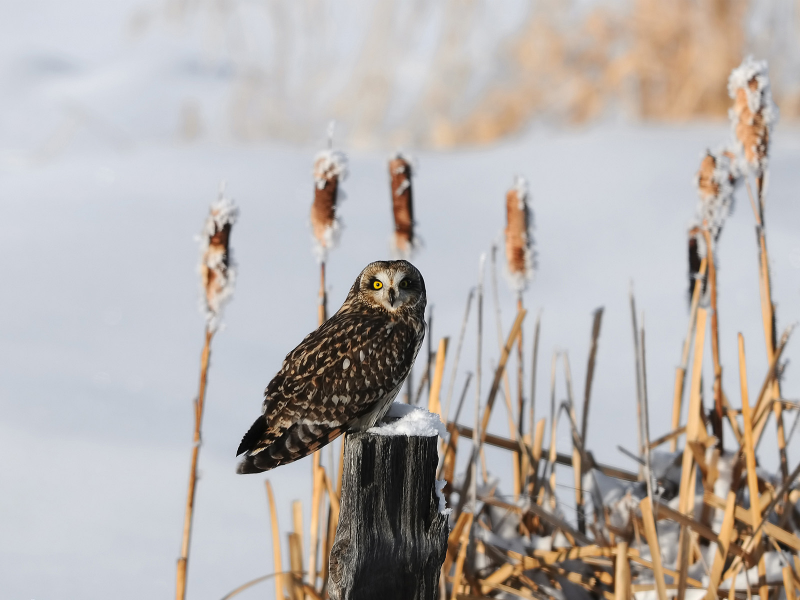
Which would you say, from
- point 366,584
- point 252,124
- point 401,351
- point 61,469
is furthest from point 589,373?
point 252,124

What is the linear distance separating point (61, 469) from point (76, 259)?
220 centimetres

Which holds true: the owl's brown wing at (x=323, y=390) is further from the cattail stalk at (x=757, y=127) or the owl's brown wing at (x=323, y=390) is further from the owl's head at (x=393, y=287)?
the cattail stalk at (x=757, y=127)

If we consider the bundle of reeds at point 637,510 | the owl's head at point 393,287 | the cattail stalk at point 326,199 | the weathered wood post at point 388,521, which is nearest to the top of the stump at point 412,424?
the weathered wood post at point 388,521

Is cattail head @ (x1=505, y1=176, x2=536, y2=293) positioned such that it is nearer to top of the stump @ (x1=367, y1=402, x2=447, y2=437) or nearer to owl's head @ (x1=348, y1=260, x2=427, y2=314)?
owl's head @ (x1=348, y1=260, x2=427, y2=314)

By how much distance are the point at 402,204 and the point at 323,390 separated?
0.72m

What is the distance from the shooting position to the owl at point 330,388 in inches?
60.1

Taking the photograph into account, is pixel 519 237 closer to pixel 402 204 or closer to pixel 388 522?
pixel 402 204

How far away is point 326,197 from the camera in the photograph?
6.38 feet

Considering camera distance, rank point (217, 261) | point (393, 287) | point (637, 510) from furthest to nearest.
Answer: point (637, 510)
point (217, 261)
point (393, 287)

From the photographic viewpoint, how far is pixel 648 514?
1.86 m

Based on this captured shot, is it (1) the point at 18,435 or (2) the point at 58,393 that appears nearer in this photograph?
(1) the point at 18,435

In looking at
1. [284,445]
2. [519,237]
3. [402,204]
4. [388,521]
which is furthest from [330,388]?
[519,237]

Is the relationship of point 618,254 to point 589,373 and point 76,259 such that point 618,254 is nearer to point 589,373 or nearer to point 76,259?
point 589,373

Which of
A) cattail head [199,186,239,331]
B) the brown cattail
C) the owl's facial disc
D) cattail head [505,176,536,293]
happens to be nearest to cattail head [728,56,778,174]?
cattail head [505,176,536,293]
